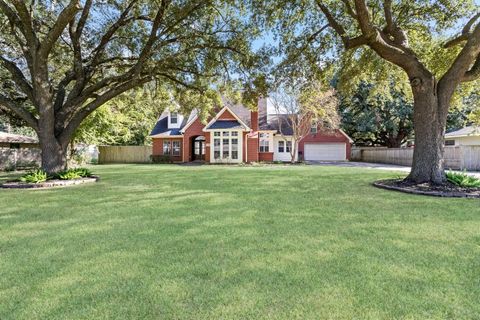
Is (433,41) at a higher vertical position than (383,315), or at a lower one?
higher

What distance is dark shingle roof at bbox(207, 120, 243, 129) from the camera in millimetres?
24844

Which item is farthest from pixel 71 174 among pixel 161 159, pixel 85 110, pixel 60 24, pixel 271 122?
pixel 271 122

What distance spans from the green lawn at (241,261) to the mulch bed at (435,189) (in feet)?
4.76

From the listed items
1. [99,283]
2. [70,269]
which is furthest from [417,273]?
[70,269]

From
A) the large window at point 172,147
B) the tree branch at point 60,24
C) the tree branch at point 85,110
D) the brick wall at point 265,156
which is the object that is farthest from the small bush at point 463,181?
the large window at point 172,147

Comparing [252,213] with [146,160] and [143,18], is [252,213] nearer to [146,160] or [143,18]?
[143,18]

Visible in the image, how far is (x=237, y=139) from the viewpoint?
82.1 feet

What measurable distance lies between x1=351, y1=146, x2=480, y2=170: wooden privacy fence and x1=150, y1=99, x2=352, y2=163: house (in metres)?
2.53

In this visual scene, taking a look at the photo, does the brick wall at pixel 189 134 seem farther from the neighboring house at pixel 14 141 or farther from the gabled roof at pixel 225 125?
the neighboring house at pixel 14 141

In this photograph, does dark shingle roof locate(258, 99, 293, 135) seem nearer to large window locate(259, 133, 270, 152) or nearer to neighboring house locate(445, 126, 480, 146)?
large window locate(259, 133, 270, 152)

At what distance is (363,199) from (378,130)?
24320mm

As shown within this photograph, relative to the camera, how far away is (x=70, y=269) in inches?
122

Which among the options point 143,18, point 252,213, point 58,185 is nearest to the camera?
point 252,213

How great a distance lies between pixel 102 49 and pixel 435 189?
12.8 m
